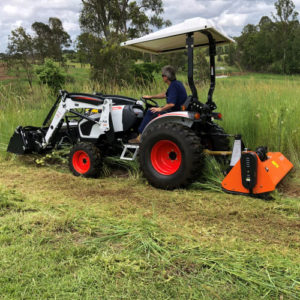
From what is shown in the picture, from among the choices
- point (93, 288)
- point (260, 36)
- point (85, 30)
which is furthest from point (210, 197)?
point (260, 36)

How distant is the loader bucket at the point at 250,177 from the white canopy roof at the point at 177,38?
1.61 m

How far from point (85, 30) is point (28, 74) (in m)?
5.24

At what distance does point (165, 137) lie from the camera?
13.3 ft

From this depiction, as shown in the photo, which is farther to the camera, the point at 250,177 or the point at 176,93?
the point at 176,93

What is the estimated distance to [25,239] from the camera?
262 cm

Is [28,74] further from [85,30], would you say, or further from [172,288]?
[172,288]

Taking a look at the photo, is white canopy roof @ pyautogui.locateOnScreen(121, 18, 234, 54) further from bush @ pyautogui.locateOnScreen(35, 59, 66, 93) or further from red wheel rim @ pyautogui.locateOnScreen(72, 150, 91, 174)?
bush @ pyautogui.locateOnScreen(35, 59, 66, 93)

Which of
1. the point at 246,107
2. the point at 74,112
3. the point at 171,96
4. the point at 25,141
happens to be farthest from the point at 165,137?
the point at 25,141

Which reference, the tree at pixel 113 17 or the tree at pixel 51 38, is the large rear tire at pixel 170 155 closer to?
the tree at pixel 113 17

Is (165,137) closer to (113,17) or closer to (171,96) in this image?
(171,96)

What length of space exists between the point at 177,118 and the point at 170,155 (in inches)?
19.6

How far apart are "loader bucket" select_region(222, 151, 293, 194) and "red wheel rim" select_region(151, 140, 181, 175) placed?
0.72 meters

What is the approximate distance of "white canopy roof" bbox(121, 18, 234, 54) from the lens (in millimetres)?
3830

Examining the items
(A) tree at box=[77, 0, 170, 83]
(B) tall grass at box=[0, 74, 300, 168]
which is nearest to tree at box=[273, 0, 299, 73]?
(A) tree at box=[77, 0, 170, 83]
